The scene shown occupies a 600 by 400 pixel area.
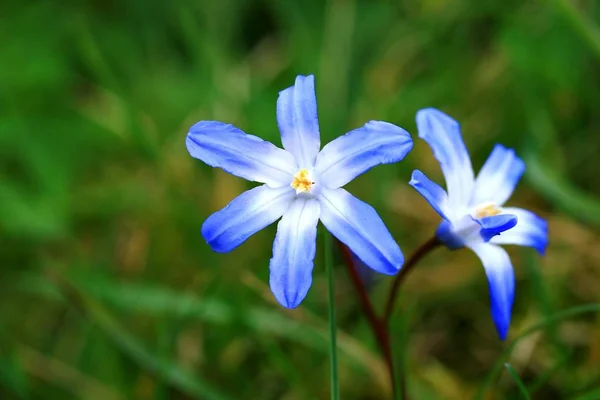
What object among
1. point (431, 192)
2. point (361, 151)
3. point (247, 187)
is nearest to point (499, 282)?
point (431, 192)

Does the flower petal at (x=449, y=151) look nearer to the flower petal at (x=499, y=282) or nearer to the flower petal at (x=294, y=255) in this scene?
the flower petal at (x=499, y=282)

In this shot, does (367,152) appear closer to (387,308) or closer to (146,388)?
(387,308)

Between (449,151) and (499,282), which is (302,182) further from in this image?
(499,282)

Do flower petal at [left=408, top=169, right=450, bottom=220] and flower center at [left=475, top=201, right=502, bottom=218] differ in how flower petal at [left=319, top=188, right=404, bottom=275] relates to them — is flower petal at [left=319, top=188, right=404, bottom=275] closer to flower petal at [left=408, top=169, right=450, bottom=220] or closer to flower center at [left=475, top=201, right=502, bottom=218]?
flower petal at [left=408, top=169, right=450, bottom=220]

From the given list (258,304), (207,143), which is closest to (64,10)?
(258,304)

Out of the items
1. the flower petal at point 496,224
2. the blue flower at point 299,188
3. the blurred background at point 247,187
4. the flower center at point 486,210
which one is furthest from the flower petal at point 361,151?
the blurred background at point 247,187

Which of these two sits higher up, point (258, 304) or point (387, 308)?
point (258, 304)

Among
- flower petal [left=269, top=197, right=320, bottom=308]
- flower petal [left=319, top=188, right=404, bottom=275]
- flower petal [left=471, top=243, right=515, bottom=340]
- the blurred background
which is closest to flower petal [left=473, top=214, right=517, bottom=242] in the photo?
flower petal [left=471, top=243, right=515, bottom=340]
